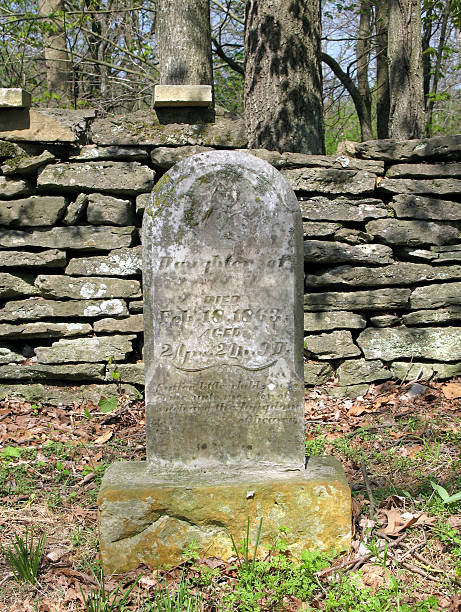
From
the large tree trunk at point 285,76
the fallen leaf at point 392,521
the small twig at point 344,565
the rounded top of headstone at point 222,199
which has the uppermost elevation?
the large tree trunk at point 285,76

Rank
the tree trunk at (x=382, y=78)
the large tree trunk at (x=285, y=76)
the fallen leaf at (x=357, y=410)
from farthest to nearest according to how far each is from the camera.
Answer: the tree trunk at (x=382, y=78)
the large tree trunk at (x=285, y=76)
the fallen leaf at (x=357, y=410)

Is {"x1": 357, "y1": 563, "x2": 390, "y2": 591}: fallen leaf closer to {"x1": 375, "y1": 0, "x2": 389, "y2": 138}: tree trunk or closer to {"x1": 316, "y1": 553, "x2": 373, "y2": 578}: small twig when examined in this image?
{"x1": 316, "y1": 553, "x2": 373, "y2": 578}: small twig

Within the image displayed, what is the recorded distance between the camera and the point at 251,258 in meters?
2.82

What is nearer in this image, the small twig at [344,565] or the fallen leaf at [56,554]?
the small twig at [344,565]

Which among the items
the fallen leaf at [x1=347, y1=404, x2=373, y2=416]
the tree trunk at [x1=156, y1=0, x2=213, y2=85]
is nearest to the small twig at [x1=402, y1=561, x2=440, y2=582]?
the fallen leaf at [x1=347, y1=404, x2=373, y2=416]

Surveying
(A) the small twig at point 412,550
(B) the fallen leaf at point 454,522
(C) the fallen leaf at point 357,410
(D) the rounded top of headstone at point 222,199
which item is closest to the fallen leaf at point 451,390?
(C) the fallen leaf at point 357,410

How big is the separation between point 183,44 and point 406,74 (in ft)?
7.92

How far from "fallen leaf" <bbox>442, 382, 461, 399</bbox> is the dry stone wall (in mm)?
123

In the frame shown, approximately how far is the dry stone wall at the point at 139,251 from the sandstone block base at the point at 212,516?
2054 millimetres

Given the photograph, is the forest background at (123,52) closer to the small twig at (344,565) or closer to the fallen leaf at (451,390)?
the fallen leaf at (451,390)

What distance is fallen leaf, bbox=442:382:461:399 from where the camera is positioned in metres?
4.62

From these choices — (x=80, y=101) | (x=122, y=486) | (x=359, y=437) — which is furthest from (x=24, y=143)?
(x=80, y=101)

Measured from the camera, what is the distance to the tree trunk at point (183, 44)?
5.67 m

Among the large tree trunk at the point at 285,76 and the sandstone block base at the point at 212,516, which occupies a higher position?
the large tree trunk at the point at 285,76
